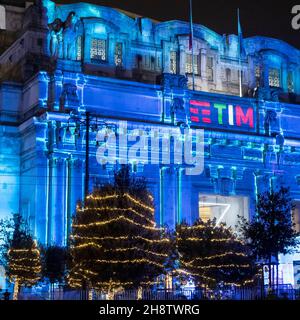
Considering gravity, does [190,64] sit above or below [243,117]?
above

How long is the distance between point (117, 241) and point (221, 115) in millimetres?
34107

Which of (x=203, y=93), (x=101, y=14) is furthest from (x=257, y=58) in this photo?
(x=101, y=14)

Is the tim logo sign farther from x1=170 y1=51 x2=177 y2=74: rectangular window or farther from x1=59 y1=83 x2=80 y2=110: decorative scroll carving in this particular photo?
x1=59 y1=83 x2=80 y2=110: decorative scroll carving

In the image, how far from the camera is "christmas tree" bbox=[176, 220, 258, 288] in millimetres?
53938

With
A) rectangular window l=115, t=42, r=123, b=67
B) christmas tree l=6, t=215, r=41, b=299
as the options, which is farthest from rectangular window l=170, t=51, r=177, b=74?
christmas tree l=6, t=215, r=41, b=299

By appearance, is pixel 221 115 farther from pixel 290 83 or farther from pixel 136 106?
pixel 290 83

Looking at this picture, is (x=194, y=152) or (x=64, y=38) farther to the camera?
(x=194, y=152)

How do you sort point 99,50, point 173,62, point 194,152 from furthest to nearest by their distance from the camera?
point 173,62 → point 99,50 → point 194,152

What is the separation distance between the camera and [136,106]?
74.4 metres

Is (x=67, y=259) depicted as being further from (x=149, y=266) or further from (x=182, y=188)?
(x=182, y=188)

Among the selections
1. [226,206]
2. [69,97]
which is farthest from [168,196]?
[69,97]

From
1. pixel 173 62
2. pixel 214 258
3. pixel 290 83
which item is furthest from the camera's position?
pixel 290 83

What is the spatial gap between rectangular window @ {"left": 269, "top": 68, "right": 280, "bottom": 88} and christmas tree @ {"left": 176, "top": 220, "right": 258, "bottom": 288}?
122 ft
